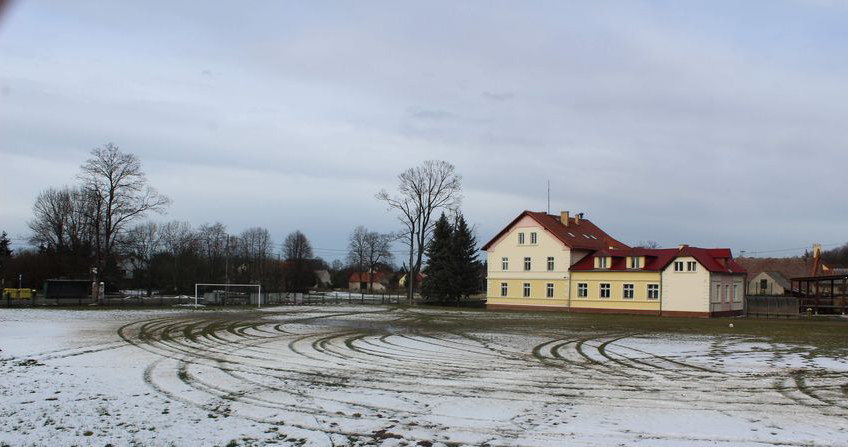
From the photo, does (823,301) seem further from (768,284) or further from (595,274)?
(768,284)

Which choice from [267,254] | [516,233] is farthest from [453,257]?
[267,254]

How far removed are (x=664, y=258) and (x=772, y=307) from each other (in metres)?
9.19

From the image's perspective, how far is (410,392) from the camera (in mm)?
13031

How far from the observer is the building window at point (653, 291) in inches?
2066

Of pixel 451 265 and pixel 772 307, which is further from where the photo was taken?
pixel 451 265

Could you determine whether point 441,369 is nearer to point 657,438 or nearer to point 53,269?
point 657,438

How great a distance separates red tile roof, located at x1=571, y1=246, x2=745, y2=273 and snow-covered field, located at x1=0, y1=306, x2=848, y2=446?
2875 cm

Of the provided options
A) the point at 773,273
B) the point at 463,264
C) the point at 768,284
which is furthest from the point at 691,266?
the point at 773,273

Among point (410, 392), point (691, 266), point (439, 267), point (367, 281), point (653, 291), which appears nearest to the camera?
point (410, 392)

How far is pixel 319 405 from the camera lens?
11.6 meters

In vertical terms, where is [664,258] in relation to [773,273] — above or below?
above

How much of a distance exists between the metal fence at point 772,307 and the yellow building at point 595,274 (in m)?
1.29

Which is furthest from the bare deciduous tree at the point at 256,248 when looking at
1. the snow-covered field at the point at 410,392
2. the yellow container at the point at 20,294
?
the snow-covered field at the point at 410,392

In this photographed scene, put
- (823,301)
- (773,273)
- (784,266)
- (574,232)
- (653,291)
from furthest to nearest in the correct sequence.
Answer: (784,266)
(773,273)
(574,232)
(823,301)
(653,291)
